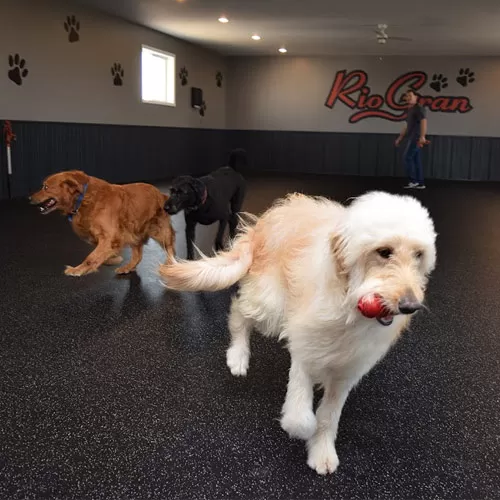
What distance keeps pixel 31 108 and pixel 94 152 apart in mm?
1664

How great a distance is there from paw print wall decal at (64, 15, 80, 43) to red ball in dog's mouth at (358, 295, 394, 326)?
8440mm

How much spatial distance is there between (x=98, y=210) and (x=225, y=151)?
11674 millimetres

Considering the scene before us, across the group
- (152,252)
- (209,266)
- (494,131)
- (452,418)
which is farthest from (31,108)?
(494,131)

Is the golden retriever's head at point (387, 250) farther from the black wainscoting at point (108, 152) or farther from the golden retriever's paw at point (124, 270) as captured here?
the black wainscoting at point (108, 152)

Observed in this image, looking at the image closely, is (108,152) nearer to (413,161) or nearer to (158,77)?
(158,77)

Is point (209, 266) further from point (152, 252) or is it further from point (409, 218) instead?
point (152, 252)

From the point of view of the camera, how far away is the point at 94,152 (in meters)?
9.54

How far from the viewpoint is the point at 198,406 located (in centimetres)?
213

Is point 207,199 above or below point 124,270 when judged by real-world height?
above

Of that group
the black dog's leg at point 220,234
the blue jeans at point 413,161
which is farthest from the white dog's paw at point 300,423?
the blue jeans at point 413,161

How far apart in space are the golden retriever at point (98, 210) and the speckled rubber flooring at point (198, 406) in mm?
244

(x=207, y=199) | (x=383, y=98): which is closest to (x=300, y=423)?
(x=207, y=199)

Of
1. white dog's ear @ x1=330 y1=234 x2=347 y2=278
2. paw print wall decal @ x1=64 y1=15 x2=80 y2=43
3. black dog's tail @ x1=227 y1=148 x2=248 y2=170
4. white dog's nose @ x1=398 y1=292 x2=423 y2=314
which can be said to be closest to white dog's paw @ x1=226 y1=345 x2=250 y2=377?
white dog's ear @ x1=330 y1=234 x2=347 y2=278

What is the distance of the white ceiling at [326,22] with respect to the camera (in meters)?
8.31
